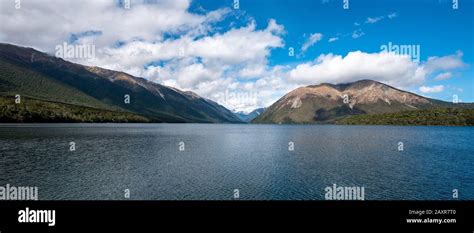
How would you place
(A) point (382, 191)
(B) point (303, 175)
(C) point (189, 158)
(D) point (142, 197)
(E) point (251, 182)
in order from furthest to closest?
1. (C) point (189, 158)
2. (B) point (303, 175)
3. (E) point (251, 182)
4. (A) point (382, 191)
5. (D) point (142, 197)
